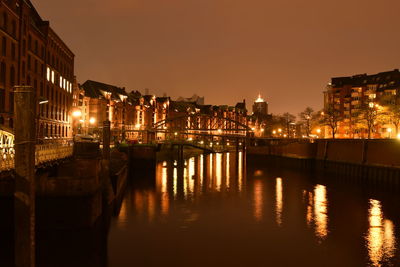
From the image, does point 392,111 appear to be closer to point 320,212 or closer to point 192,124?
point 320,212

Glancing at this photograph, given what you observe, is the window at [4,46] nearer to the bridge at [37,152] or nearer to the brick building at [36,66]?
the brick building at [36,66]

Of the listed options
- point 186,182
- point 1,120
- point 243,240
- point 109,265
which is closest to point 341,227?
point 243,240

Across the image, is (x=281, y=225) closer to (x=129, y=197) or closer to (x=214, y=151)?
(x=129, y=197)

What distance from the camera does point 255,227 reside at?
2225cm

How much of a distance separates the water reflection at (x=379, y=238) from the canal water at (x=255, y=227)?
0.04m

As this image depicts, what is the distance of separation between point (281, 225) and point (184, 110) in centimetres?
12998

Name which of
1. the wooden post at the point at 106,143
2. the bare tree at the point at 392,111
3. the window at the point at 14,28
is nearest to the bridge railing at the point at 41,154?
the wooden post at the point at 106,143

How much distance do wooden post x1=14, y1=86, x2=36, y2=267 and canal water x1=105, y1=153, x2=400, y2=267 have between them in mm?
6991

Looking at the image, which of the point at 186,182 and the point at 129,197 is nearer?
the point at 129,197

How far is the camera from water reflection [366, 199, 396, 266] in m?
17.0

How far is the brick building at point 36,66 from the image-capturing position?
38.0m

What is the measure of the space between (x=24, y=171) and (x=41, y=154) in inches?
318

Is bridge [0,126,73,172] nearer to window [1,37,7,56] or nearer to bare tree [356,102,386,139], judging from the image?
window [1,37,7,56]

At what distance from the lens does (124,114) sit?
10088cm
